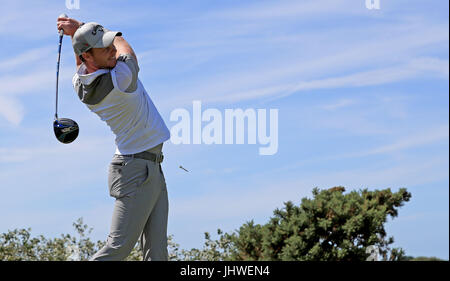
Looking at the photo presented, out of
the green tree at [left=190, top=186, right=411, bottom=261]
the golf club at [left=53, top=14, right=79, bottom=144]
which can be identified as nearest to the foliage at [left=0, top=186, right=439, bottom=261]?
the green tree at [left=190, top=186, right=411, bottom=261]

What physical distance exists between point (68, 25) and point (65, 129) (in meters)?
0.88

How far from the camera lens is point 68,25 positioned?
17.6 feet

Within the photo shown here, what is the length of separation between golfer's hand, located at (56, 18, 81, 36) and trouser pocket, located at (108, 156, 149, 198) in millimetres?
1198

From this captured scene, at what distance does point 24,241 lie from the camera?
1102 centimetres

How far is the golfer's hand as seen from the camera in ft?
17.6

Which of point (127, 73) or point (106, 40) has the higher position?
point (106, 40)

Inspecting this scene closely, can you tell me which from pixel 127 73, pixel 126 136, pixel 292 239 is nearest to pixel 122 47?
pixel 127 73

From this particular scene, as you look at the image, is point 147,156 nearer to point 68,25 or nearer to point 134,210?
point 134,210

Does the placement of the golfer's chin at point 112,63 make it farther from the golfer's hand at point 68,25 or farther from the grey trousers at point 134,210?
the grey trousers at point 134,210

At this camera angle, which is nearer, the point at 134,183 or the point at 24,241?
the point at 134,183
